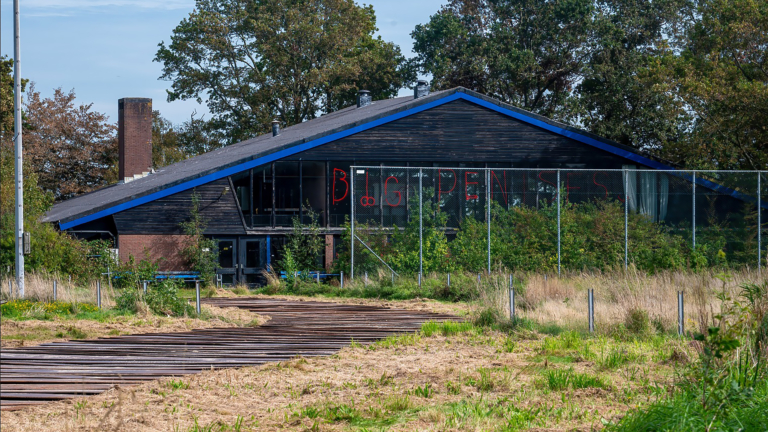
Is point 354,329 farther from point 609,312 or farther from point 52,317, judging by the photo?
point 52,317

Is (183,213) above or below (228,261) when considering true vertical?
above

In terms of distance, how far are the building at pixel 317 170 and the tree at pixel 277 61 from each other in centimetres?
1574

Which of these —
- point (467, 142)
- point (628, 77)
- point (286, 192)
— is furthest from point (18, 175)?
point (628, 77)

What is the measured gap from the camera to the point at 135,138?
39469 millimetres

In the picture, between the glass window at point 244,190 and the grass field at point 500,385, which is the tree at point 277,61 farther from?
the grass field at point 500,385

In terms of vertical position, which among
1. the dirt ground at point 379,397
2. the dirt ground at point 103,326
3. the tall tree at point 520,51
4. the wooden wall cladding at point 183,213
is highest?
the tall tree at point 520,51

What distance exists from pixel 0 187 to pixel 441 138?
570 inches

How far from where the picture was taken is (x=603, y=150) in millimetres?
30641

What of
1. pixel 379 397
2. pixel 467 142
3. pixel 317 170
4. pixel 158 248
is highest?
pixel 467 142

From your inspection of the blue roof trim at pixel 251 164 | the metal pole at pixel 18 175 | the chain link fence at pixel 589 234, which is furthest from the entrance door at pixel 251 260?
the metal pole at pixel 18 175

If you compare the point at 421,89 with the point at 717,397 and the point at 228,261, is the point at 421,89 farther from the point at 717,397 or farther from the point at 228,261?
the point at 717,397

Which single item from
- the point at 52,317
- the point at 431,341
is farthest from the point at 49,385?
the point at 52,317

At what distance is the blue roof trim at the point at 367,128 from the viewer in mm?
26156

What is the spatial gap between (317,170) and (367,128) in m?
2.28
